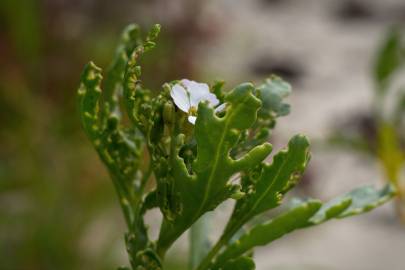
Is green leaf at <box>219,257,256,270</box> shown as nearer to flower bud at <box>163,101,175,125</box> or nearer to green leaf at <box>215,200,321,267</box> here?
green leaf at <box>215,200,321,267</box>

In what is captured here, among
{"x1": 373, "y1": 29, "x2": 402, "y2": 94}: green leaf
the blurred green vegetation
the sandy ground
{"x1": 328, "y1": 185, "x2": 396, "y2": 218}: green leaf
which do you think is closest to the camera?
{"x1": 328, "y1": 185, "x2": 396, "y2": 218}: green leaf

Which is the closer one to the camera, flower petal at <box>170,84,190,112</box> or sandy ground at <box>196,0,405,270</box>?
flower petal at <box>170,84,190,112</box>

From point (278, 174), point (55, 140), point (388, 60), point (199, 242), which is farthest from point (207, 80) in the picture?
point (278, 174)

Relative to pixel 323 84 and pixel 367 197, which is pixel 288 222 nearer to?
pixel 367 197

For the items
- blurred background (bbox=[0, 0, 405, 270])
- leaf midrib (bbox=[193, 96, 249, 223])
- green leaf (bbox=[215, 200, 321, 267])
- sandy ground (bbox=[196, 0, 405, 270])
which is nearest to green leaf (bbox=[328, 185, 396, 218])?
green leaf (bbox=[215, 200, 321, 267])

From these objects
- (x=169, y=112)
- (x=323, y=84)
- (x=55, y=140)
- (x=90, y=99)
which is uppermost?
(x=323, y=84)

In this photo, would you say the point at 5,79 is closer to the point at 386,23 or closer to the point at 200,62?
the point at 200,62

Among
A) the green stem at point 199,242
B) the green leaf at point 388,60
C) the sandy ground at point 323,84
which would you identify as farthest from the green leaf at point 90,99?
the sandy ground at point 323,84
